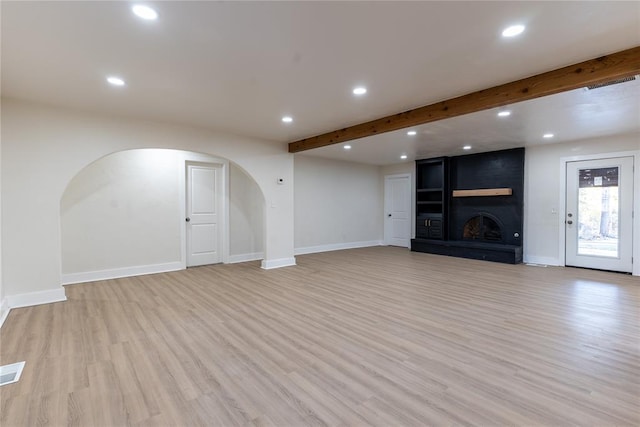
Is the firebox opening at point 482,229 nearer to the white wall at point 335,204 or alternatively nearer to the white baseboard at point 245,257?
the white wall at point 335,204

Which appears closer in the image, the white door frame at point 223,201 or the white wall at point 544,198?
the white door frame at point 223,201

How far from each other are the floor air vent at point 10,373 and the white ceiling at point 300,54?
2575 millimetres

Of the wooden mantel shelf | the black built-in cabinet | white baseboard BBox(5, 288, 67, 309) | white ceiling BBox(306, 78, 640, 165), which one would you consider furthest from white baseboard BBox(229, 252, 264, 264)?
the wooden mantel shelf

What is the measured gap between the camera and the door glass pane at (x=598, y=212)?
562 cm

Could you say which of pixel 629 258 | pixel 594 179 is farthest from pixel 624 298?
pixel 594 179

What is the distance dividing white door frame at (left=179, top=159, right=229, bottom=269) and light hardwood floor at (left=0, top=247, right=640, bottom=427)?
1505 millimetres

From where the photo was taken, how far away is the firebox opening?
720 centimetres

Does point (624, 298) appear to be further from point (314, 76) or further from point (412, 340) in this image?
point (314, 76)

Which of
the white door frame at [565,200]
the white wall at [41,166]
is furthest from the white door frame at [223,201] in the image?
the white door frame at [565,200]

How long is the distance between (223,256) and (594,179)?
7657mm

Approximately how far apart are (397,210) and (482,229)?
250 centimetres

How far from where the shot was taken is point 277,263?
6262 millimetres

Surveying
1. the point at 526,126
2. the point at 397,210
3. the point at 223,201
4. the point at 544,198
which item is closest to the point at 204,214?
the point at 223,201

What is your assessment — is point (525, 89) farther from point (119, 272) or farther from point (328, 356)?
point (119, 272)
